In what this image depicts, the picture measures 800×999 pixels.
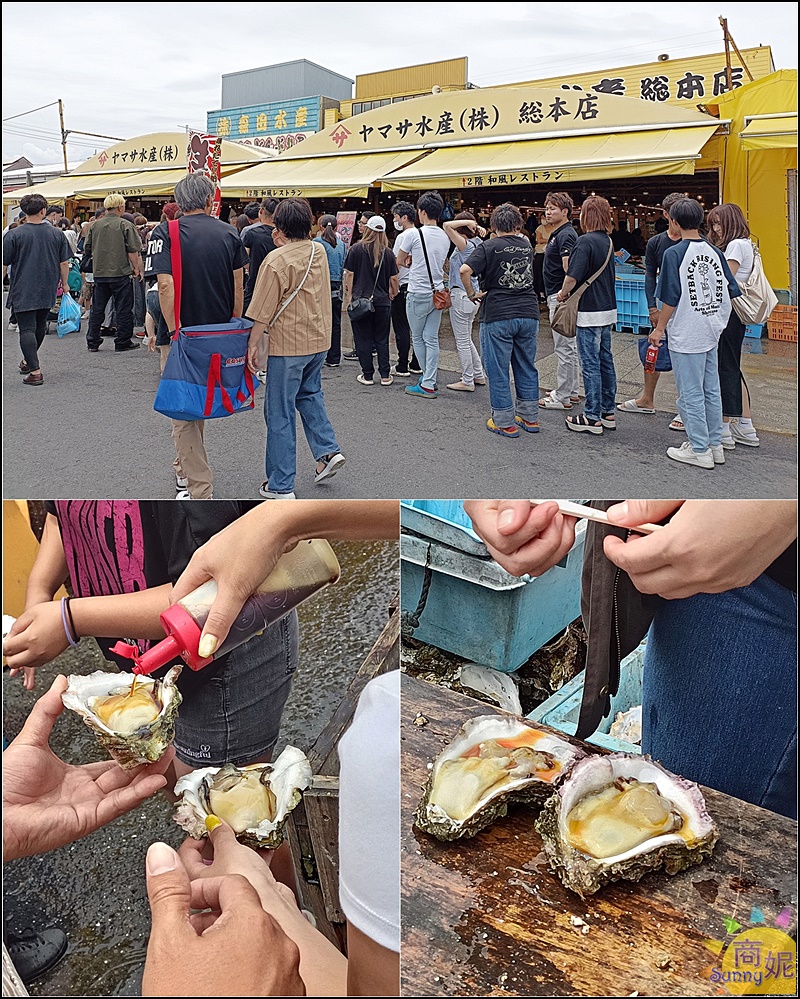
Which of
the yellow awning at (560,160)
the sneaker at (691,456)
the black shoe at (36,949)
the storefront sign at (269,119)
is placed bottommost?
the black shoe at (36,949)

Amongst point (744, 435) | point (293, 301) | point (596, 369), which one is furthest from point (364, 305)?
point (744, 435)

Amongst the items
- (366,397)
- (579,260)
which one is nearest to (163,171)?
(366,397)

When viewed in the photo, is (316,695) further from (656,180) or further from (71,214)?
(71,214)

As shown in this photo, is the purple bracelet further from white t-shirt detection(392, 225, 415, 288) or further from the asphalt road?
white t-shirt detection(392, 225, 415, 288)

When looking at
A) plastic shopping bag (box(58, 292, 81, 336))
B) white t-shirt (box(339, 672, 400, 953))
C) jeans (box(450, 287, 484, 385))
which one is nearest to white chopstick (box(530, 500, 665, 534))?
white t-shirt (box(339, 672, 400, 953))

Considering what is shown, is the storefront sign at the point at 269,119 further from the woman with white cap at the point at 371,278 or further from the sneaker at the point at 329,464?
the sneaker at the point at 329,464

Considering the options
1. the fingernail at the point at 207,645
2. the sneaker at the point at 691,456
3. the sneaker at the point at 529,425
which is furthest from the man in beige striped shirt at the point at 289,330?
the fingernail at the point at 207,645
